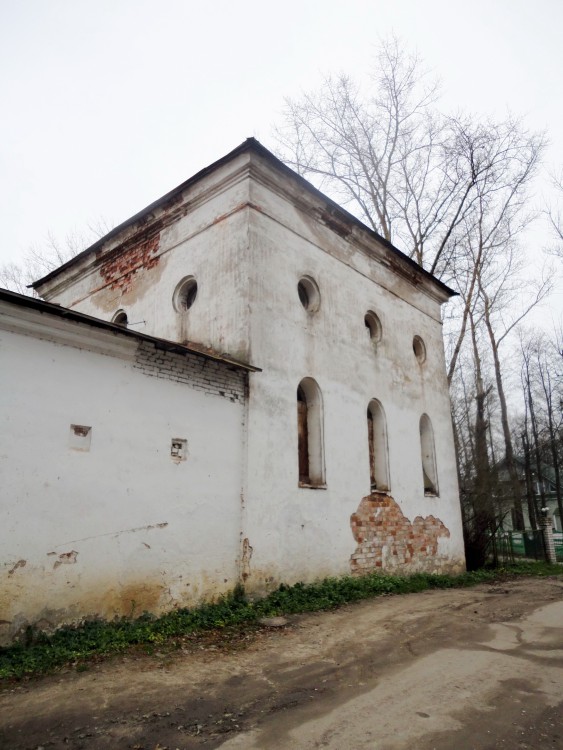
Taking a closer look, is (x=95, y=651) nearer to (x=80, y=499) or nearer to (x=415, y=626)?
(x=80, y=499)

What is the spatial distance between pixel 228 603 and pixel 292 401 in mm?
3522

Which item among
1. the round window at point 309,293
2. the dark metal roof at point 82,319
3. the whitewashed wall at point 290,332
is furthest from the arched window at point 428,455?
the dark metal roof at point 82,319

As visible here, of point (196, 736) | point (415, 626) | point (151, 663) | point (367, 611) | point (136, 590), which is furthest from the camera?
point (367, 611)

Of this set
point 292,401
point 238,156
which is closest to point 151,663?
point 292,401

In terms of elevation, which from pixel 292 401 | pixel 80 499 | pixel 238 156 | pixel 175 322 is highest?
pixel 238 156

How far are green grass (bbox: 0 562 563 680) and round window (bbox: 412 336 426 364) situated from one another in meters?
5.92

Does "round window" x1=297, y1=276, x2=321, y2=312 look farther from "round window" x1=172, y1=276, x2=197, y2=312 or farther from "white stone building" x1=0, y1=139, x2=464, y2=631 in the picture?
"round window" x1=172, y1=276, x2=197, y2=312

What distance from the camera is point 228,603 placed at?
721cm

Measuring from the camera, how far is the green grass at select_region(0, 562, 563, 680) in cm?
497

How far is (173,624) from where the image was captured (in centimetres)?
630

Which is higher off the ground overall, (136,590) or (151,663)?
(136,590)

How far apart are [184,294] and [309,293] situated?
2.59m

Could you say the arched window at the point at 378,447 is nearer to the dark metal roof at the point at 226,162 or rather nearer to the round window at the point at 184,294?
the dark metal roof at the point at 226,162

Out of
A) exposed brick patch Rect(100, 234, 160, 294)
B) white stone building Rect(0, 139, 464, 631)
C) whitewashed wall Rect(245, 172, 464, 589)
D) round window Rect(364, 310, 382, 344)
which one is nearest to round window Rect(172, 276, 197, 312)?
white stone building Rect(0, 139, 464, 631)
